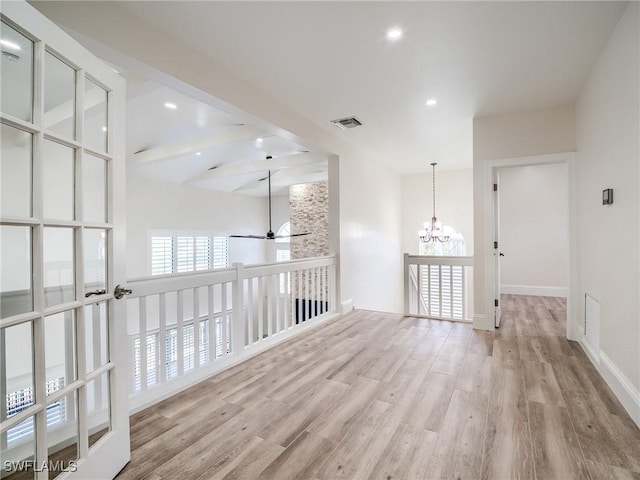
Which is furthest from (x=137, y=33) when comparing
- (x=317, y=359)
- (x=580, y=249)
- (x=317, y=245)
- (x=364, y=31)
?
(x=317, y=245)

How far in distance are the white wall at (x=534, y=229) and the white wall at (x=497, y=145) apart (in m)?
2.55

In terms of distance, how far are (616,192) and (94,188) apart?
130 inches

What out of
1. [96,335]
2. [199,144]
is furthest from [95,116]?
[199,144]

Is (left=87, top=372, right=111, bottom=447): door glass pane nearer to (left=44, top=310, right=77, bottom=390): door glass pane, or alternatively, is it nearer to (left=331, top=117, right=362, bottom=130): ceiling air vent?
(left=44, top=310, right=77, bottom=390): door glass pane

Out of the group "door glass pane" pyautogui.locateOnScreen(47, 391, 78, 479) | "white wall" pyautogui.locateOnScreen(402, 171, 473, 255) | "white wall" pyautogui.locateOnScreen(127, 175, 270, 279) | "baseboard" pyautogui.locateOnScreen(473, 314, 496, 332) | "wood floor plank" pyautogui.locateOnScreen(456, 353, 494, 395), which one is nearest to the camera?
"door glass pane" pyautogui.locateOnScreen(47, 391, 78, 479)

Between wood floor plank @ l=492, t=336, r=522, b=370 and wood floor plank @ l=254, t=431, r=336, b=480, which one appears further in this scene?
wood floor plank @ l=492, t=336, r=522, b=370

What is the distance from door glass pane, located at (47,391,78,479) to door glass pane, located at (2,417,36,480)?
0.06 metres

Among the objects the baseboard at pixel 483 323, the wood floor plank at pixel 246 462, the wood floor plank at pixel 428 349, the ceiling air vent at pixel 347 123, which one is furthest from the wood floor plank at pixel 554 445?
the ceiling air vent at pixel 347 123

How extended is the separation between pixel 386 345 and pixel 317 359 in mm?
813

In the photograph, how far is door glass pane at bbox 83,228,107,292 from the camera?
4.72 feet

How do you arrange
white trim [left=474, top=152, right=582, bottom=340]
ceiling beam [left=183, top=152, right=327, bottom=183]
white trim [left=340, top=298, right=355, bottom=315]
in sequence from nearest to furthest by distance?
white trim [left=474, top=152, right=582, bottom=340], white trim [left=340, top=298, right=355, bottom=315], ceiling beam [left=183, top=152, right=327, bottom=183]

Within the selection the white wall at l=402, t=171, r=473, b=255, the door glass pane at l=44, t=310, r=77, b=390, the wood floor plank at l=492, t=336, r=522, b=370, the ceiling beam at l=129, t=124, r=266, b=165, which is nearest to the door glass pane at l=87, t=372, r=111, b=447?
the door glass pane at l=44, t=310, r=77, b=390

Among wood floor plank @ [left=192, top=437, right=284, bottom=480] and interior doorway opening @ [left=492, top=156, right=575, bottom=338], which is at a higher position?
interior doorway opening @ [left=492, top=156, right=575, bottom=338]

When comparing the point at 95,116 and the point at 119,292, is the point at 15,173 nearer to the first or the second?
the point at 95,116
